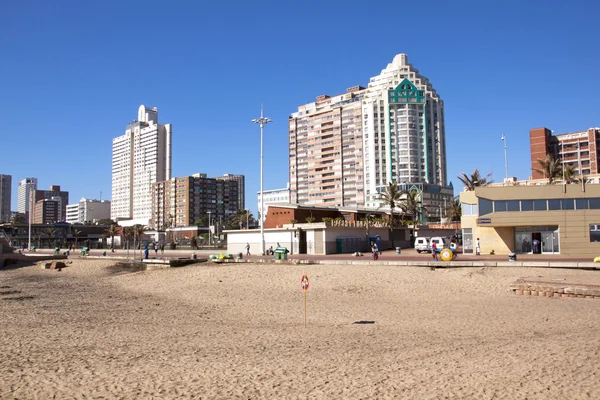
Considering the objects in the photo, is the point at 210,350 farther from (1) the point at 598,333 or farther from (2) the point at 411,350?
(1) the point at 598,333

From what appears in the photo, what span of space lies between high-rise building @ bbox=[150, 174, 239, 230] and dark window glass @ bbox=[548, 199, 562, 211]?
14154 cm

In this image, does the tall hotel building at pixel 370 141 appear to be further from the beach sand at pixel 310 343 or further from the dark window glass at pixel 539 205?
the beach sand at pixel 310 343

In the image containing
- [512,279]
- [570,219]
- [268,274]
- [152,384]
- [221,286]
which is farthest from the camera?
[570,219]

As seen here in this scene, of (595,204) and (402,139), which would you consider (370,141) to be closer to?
(402,139)

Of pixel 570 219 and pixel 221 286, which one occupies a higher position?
pixel 570 219

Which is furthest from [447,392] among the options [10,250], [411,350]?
[10,250]

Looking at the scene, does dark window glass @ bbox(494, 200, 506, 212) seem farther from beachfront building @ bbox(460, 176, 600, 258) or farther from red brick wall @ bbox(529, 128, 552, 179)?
red brick wall @ bbox(529, 128, 552, 179)

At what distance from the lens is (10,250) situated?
6184 centimetres

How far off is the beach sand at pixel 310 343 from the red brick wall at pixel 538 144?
112m

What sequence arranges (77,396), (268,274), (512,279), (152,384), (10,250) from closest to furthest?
(77,396) → (152,384) → (512,279) → (268,274) → (10,250)

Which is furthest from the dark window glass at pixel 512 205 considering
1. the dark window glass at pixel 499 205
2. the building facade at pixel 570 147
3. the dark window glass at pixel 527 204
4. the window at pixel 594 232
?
the building facade at pixel 570 147

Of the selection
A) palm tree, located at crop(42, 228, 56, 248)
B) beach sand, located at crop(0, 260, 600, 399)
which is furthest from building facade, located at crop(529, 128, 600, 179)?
palm tree, located at crop(42, 228, 56, 248)

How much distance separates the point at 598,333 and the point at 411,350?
580 cm

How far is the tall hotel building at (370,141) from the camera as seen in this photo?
140125mm
